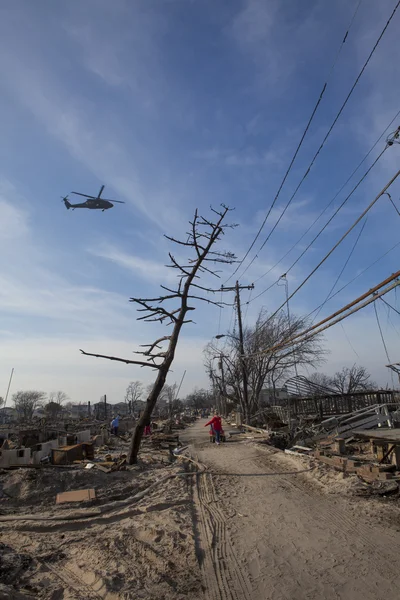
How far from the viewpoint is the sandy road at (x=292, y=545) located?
4.05 meters

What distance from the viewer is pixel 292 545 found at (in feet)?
17.2

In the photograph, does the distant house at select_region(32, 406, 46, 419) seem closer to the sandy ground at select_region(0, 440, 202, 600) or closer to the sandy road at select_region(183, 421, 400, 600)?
the sandy ground at select_region(0, 440, 202, 600)

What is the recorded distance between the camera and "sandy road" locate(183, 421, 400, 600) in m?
4.05

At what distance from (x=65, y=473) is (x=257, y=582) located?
245 inches

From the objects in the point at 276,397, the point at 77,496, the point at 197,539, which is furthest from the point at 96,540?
the point at 276,397

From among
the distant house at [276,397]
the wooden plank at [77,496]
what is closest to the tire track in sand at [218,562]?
the wooden plank at [77,496]

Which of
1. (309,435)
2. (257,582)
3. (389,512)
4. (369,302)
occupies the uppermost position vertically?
(369,302)

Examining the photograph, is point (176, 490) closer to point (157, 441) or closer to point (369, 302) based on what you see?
point (369, 302)

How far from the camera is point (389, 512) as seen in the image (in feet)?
20.1

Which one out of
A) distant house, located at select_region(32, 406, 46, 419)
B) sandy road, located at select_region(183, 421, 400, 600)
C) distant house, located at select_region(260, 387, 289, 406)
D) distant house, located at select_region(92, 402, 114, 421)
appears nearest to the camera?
sandy road, located at select_region(183, 421, 400, 600)

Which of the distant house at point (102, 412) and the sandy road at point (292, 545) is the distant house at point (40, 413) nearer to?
the distant house at point (102, 412)

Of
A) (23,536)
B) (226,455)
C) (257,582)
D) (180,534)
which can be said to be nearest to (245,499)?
(180,534)

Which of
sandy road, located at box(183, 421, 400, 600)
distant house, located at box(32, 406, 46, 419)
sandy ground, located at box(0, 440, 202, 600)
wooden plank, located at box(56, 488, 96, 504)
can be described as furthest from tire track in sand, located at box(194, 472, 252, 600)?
distant house, located at box(32, 406, 46, 419)

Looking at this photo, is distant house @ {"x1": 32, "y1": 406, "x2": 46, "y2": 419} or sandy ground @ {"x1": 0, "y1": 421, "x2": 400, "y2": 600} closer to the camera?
sandy ground @ {"x1": 0, "y1": 421, "x2": 400, "y2": 600}
